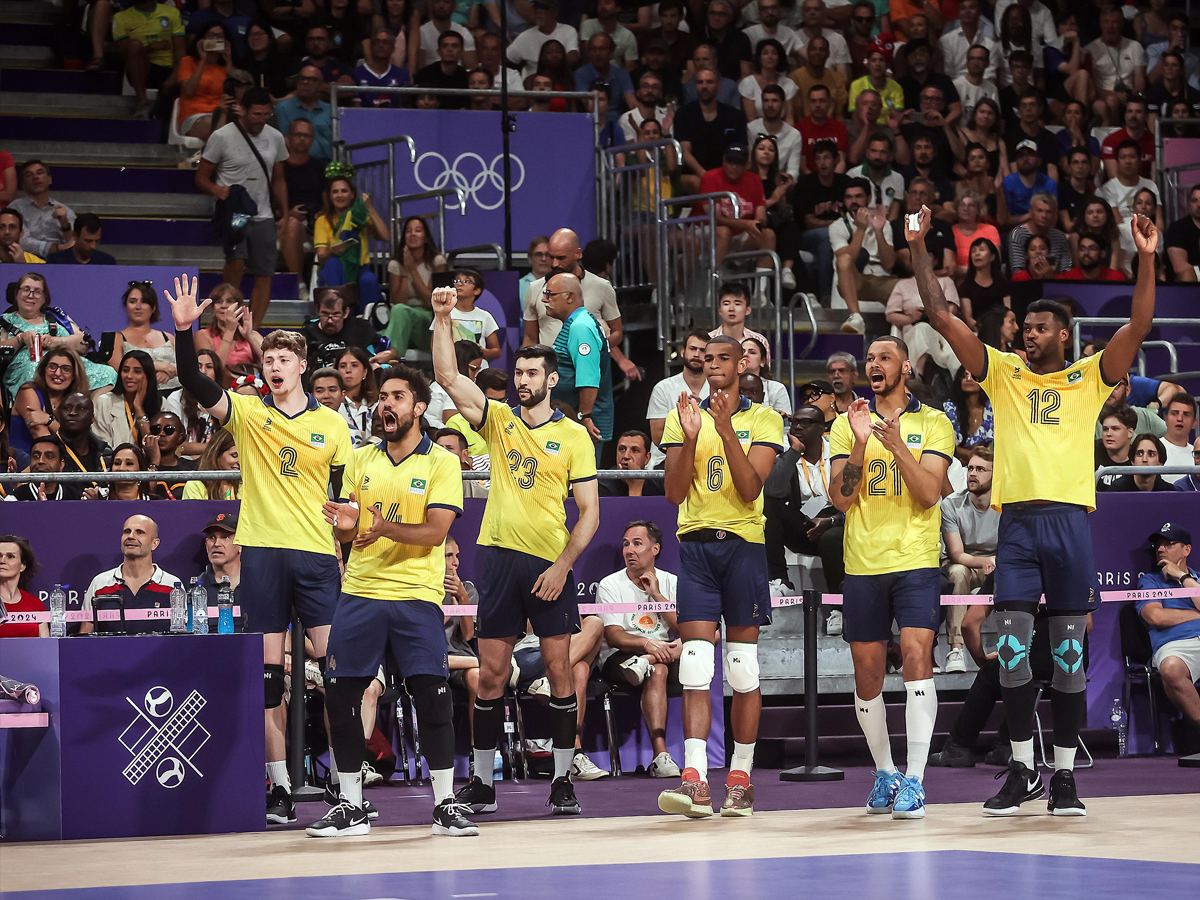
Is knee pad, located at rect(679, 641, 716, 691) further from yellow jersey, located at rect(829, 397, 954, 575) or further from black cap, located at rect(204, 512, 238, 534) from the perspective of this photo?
black cap, located at rect(204, 512, 238, 534)

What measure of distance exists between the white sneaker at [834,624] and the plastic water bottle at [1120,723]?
203cm

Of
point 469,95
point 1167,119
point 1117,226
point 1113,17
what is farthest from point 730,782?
point 1113,17

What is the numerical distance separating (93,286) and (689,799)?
7.03 metres

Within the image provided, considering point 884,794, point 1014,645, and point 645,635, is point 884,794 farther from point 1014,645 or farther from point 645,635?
point 645,635

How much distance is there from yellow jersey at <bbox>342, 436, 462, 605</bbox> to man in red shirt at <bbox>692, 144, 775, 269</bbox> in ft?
24.6

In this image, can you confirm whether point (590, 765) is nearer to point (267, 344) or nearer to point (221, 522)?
point (221, 522)

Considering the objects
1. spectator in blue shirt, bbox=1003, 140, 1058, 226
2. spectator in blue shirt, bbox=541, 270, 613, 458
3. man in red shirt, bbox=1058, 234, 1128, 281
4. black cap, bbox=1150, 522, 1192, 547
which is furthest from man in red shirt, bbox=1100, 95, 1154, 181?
spectator in blue shirt, bbox=541, 270, 613, 458

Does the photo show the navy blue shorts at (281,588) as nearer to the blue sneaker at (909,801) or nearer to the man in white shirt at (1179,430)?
the blue sneaker at (909,801)

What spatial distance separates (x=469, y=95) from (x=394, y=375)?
8.55 m

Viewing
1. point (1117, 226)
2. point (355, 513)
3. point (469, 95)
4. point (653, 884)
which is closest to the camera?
point (653, 884)

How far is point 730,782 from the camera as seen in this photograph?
29.4ft

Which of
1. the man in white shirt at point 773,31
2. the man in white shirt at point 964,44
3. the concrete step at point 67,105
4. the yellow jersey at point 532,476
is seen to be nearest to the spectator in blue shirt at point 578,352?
the yellow jersey at point 532,476

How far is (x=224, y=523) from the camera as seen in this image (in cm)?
1063

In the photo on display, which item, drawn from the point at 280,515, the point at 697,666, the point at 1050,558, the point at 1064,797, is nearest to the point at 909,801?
the point at 1064,797
